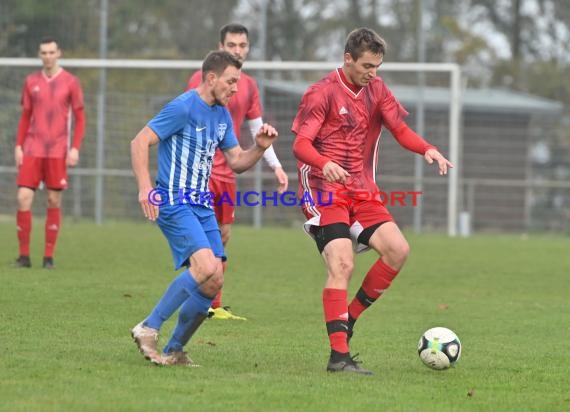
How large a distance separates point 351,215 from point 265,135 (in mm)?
955

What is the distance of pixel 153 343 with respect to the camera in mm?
7059

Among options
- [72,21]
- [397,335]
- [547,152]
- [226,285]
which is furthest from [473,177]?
[397,335]

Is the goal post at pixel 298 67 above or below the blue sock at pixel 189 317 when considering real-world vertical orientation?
above

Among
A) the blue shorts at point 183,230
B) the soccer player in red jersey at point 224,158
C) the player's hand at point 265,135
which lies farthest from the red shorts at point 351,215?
the soccer player in red jersey at point 224,158

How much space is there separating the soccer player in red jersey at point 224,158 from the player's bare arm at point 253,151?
168cm

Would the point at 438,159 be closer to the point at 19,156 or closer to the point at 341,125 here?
the point at 341,125

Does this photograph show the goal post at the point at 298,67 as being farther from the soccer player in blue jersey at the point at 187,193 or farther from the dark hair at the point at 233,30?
the soccer player in blue jersey at the point at 187,193

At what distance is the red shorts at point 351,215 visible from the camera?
7.48 m

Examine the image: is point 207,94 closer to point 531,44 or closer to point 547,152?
point 547,152

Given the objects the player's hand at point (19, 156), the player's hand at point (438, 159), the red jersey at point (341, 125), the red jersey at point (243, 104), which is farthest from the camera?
the player's hand at point (19, 156)

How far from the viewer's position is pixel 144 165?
699cm

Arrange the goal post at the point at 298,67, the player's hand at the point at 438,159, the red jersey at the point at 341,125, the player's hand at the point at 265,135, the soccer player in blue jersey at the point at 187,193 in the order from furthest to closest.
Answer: the goal post at the point at 298,67 < the red jersey at the point at 341,125 < the player's hand at the point at 438,159 < the soccer player in blue jersey at the point at 187,193 < the player's hand at the point at 265,135

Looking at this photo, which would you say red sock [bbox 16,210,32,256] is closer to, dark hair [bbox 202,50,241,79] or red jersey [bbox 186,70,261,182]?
red jersey [bbox 186,70,261,182]

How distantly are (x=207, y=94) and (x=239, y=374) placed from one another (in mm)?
1675
